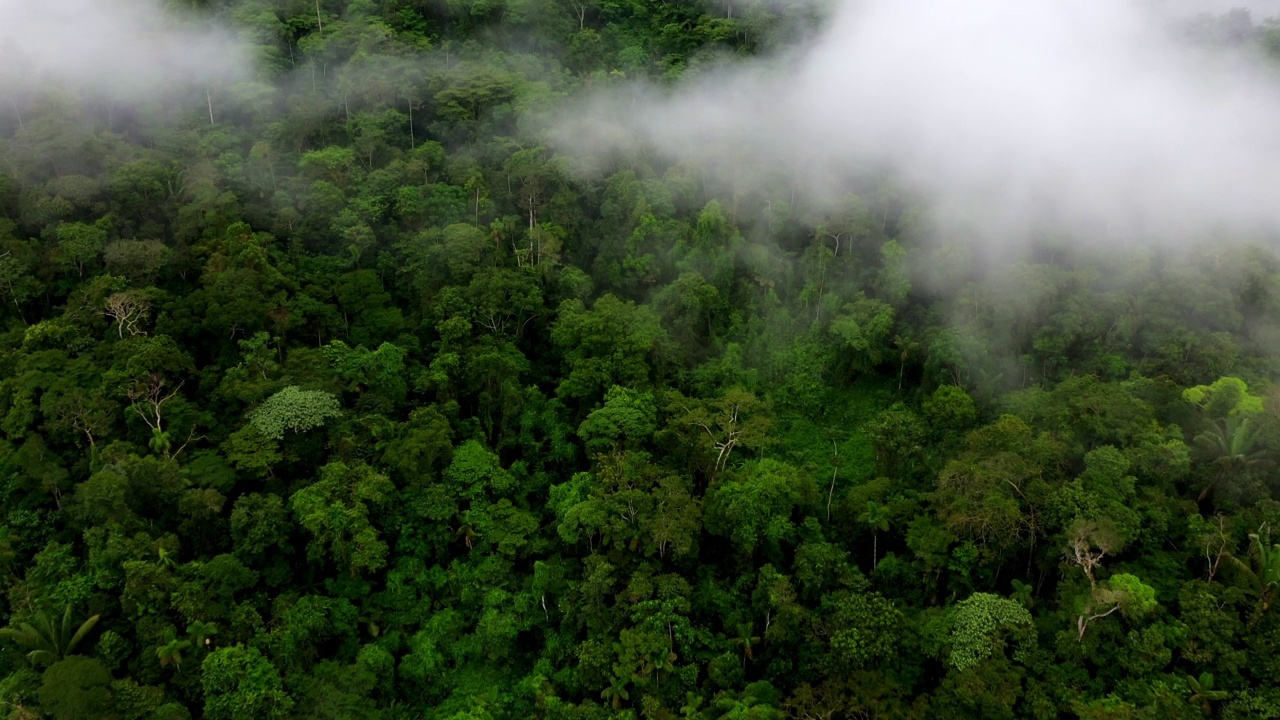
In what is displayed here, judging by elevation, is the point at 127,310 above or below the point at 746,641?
above

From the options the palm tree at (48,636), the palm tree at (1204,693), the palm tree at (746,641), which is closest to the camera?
the palm tree at (1204,693)

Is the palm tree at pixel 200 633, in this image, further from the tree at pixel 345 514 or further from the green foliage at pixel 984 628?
the green foliage at pixel 984 628

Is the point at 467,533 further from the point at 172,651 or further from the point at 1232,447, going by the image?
the point at 1232,447

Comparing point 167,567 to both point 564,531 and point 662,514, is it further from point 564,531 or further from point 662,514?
point 662,514

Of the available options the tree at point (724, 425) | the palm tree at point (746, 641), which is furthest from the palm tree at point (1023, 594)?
the tree at point (724, 425)

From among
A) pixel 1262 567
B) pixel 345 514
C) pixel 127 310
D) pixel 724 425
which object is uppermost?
pixel 1262 567

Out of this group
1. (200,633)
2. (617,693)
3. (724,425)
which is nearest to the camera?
(200,633)

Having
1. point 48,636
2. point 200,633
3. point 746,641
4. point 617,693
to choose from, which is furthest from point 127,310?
point 746,641
